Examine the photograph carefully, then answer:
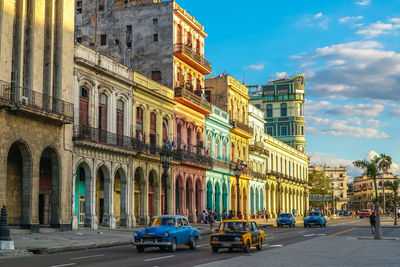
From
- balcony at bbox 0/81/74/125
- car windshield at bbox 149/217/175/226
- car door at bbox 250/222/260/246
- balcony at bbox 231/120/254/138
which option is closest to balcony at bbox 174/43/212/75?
balcony at bbox 231/120/254/138

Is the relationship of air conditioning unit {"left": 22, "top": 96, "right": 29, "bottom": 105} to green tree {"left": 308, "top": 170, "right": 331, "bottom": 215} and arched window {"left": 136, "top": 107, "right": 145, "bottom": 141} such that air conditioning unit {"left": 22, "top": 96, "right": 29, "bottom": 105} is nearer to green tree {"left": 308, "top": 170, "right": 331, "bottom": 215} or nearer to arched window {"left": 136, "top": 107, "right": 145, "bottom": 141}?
arched window {"left": 136, "top": 107, "right": 145, "bottom": 141}

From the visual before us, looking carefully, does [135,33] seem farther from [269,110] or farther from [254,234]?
[269,110]

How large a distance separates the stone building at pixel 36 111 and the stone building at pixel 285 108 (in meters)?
86.9

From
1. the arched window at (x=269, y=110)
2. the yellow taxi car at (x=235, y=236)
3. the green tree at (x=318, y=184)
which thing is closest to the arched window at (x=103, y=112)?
the yellow taxi car at (x=235, y=236)

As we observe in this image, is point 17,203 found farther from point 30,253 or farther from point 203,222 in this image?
point 203,222

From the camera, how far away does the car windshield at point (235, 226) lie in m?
21.9

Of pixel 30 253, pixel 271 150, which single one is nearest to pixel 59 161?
pixel 30 253

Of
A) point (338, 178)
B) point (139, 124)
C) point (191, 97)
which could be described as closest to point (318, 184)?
point (191, 97)

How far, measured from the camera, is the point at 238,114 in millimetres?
68750

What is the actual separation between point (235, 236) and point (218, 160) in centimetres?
3938

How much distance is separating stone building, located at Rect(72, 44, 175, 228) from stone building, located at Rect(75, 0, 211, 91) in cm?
356

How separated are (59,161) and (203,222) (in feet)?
69.5

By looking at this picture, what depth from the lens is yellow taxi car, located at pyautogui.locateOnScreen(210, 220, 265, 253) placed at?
2133 centimetres

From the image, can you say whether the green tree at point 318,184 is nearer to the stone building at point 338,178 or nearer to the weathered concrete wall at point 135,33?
the weathered concrete wall at point 135,33
